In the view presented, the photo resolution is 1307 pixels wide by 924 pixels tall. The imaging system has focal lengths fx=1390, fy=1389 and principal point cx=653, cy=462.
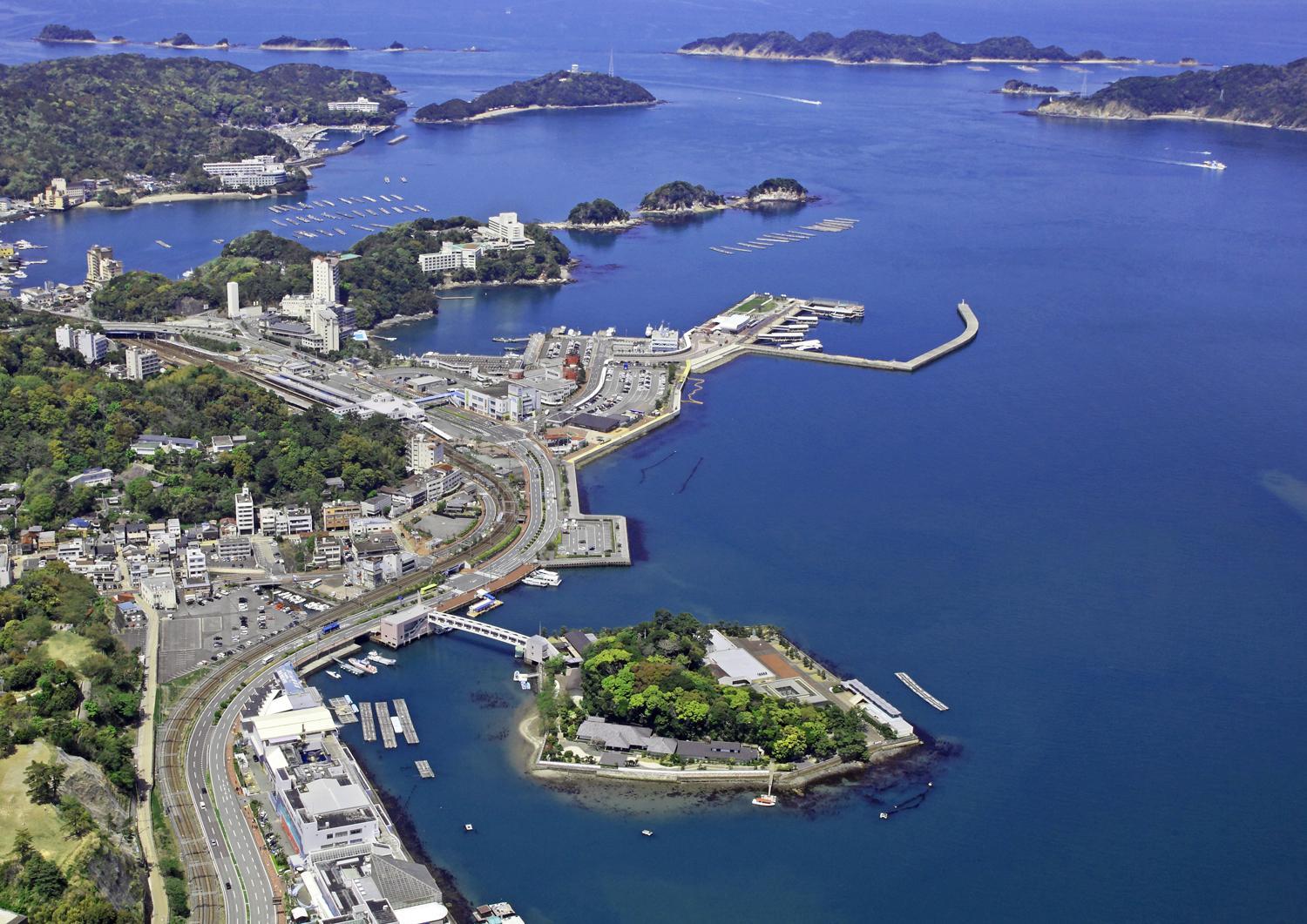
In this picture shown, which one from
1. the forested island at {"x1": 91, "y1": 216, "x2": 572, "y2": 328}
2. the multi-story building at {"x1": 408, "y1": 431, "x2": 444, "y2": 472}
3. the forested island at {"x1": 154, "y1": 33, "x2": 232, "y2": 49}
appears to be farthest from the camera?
the forested island at {"x1": 154, "y1": 33, "x2": 232, "y2": 49}

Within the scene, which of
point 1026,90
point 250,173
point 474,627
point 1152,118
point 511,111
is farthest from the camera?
point 1026,90

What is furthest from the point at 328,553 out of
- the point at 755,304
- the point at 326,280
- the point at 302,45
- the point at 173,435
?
the point at 302,45

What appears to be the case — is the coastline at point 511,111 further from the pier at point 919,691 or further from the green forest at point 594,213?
the pier at point 919,691

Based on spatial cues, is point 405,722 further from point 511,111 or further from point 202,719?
point 511,111

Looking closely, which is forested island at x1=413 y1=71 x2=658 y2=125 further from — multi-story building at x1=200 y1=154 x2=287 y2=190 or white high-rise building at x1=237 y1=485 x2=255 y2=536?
white high-rise building at x1=237 y1=485 x2=255 y2=536

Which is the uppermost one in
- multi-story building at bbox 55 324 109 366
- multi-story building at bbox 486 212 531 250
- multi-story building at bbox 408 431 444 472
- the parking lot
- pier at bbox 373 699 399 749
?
multi-story building at bbox 486 212 531 250

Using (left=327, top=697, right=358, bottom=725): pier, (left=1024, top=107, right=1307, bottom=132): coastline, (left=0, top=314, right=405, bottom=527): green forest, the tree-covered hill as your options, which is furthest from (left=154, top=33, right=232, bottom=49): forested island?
(left=327, top=697, right=358, bottom=725): pier

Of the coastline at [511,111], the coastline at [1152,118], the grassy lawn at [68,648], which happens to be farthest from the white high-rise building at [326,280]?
the coastline at [1152,118]
